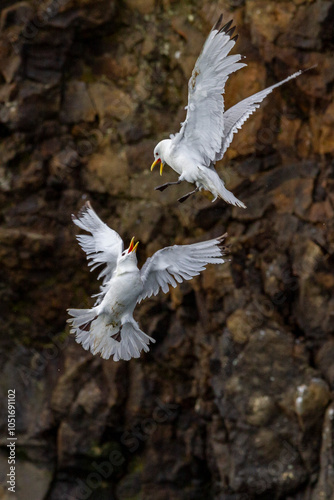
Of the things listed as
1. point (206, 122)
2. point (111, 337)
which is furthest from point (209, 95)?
point (111, 337)

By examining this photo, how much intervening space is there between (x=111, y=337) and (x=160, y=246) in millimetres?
2388

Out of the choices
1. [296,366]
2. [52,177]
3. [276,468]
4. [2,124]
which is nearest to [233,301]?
[296,366]

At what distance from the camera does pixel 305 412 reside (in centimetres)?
555

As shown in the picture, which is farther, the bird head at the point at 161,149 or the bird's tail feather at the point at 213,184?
the bird head at the point at 161,149

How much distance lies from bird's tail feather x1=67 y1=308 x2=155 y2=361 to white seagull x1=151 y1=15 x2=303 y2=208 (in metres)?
0.68

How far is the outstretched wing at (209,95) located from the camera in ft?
11.6

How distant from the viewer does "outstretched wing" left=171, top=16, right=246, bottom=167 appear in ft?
11.6

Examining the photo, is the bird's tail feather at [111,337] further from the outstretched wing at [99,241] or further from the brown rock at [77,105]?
the brown rock at [77,105]

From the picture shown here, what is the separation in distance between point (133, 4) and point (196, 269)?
11.1 feet

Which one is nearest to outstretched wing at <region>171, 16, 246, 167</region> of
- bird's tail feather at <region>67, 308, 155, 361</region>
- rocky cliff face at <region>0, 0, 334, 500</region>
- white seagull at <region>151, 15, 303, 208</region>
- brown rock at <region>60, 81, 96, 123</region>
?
white seagull at <region>151, 15, 303, 208</region>

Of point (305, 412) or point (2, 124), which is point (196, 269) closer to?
point (305, 412)

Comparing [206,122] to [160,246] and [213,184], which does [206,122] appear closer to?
[213,184]

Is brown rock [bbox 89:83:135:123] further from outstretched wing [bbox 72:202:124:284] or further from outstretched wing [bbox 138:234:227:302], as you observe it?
outstretched wing [bbox 138:234:227:302]

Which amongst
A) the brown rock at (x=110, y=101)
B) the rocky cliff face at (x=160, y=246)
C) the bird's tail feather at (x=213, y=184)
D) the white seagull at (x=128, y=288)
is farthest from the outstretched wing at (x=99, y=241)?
the brown rock at (x=110, y=101)
